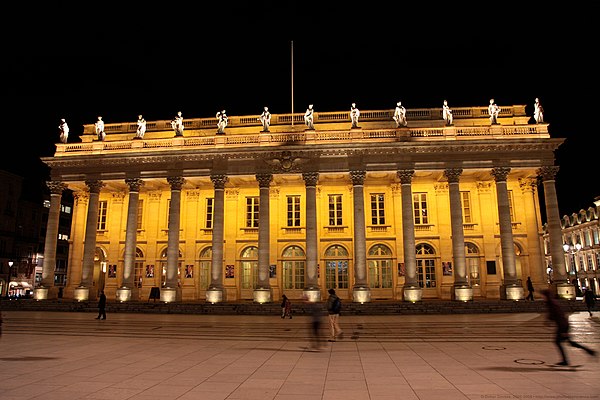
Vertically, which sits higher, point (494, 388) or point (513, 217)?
point (513, 217)

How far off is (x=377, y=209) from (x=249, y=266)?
38.8ft

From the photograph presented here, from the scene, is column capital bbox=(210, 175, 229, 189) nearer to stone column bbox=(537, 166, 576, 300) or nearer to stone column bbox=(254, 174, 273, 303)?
stone column bbox=(254, 174, 273, 303)

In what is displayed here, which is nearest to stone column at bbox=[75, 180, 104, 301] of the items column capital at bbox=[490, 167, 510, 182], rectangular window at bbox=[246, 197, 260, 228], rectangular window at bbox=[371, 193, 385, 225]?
rectangular window at bbox=[246, 197, 260, 228]

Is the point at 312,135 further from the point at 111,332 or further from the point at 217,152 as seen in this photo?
the point at 111,332

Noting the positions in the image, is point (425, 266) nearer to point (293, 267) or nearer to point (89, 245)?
point (293, 267)

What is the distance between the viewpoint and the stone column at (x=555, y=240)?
97.1 ft

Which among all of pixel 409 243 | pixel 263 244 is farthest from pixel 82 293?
pixel 409 243

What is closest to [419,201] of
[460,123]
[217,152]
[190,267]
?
[460,123]

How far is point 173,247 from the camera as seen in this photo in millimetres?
32594

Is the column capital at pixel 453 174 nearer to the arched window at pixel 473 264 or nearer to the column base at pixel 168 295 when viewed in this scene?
the arched window at pixel 473 264

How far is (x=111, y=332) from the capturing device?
59.6 feet

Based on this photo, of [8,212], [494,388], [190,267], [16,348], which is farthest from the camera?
[8,212]

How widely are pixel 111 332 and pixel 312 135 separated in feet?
66.3

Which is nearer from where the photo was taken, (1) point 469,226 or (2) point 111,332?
(2) point 111,332
